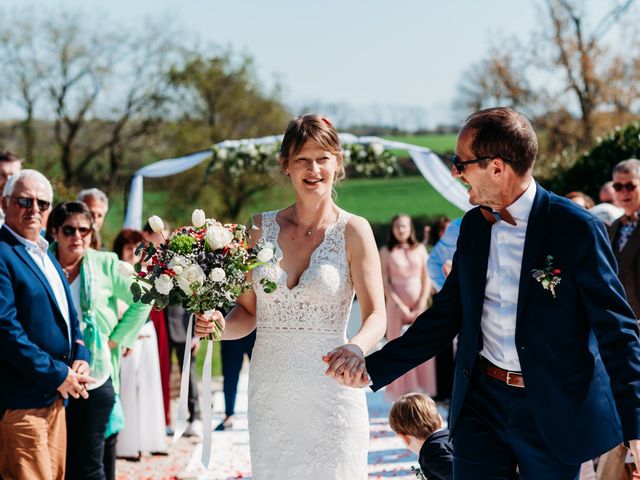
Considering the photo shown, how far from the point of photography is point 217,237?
12.7ft

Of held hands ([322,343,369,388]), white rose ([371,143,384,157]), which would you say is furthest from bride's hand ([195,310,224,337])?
white rose ([371,143,384,157])

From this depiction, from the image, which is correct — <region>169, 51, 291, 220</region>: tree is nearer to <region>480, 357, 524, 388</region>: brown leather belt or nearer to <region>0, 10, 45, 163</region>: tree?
<region>0, 10, 45, 163</region>: tree

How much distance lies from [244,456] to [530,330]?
17.8ft

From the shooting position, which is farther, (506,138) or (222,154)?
(222,154)

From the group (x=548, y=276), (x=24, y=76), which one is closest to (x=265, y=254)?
(x=548, y=276)


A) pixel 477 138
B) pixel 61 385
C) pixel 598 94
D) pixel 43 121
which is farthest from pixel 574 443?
pixel 43 121

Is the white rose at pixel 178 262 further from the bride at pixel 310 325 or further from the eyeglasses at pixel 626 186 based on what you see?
the eyeglasses at pixel 626 186

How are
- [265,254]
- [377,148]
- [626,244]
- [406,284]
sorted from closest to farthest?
[265,254] < [626,244] < [406,284] < [377,148]

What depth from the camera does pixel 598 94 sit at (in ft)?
94.2

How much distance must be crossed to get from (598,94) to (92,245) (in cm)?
2523

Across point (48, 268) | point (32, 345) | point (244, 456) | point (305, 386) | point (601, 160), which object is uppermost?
point (601, 160)

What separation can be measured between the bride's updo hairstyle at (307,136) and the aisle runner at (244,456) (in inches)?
156

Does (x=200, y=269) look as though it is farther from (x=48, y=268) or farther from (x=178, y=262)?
(x=48, y=268)

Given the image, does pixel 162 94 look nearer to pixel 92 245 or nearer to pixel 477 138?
pixel 92 245
